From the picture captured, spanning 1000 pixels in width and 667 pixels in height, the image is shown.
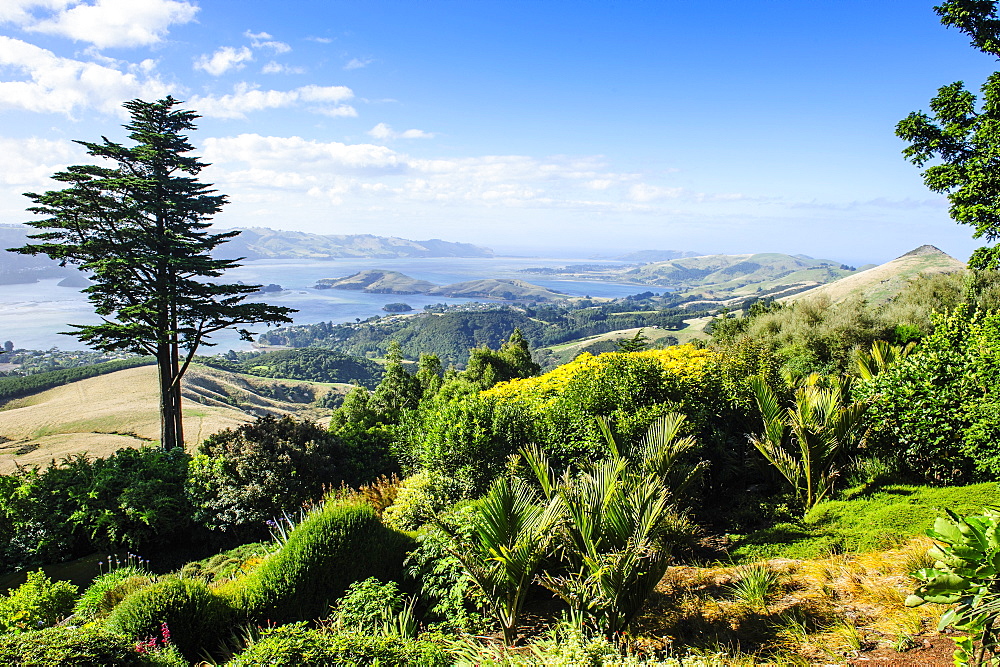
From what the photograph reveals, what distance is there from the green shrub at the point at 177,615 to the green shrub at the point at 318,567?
0.87ft

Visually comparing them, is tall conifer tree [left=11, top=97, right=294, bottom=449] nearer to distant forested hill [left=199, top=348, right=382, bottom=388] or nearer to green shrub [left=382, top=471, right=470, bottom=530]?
green shrub [left=382, top=471, right=470, bottom=530]

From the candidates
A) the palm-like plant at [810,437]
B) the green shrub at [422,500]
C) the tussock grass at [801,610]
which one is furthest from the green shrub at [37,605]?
the palm-like plant at [810,437]

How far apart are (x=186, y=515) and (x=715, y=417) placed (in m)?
7.87

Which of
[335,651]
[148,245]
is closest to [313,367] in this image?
[148,245]

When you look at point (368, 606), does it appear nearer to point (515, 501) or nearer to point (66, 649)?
point (515, 501)

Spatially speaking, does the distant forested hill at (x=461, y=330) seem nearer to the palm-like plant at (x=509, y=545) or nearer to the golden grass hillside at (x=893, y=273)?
the golden grass hillside at (x=893, y=273)

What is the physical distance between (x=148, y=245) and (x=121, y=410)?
38426 millimetres

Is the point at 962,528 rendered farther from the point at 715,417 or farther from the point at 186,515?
the point at 186,515

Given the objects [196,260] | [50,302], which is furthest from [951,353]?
[50,302]

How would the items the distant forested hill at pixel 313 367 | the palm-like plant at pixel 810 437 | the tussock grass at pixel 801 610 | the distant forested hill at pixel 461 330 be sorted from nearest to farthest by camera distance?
the tussock grass at pixel 801 610 → the palm-like plant at pixel 810 437 → the distant forested hill at pixel 313 367 → the distant forested hill at pixel 461 330

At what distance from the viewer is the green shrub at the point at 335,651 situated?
2.84 meters

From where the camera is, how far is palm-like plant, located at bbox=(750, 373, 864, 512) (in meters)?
5.94

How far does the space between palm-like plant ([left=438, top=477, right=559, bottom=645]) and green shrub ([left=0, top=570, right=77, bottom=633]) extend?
3.81 m

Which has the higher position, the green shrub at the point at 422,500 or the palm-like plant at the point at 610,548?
the palm-like plant at the point at 610,548
